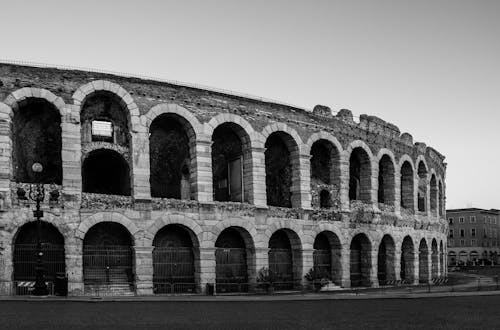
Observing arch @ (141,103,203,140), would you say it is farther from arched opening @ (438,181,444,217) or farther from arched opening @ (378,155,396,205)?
arched opening @ (438,181,444,217)

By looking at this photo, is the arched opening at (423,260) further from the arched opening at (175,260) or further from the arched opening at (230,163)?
the arched opening at (175,260)

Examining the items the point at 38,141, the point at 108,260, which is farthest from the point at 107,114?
the point at 108,260

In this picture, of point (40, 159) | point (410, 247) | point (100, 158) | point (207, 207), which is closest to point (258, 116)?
point (207, 207)

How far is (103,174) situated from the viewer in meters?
27.5

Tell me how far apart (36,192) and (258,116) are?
11281 millimetres

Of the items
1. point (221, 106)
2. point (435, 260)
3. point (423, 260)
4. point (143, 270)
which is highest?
point (221, 106)

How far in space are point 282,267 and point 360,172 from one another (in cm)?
868

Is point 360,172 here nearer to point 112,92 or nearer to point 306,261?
point 306,261

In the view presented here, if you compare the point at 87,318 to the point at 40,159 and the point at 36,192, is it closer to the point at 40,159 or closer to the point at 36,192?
the point at 36,192

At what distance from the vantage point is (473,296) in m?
24.2

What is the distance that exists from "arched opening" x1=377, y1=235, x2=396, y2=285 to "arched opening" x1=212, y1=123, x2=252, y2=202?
11.5 m

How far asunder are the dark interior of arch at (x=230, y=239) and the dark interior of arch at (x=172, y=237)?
1760mm

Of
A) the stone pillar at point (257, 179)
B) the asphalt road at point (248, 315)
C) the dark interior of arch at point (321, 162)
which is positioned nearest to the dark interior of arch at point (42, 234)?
the asphalt road at point (248, 315)

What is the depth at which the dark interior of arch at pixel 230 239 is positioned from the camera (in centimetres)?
2809
